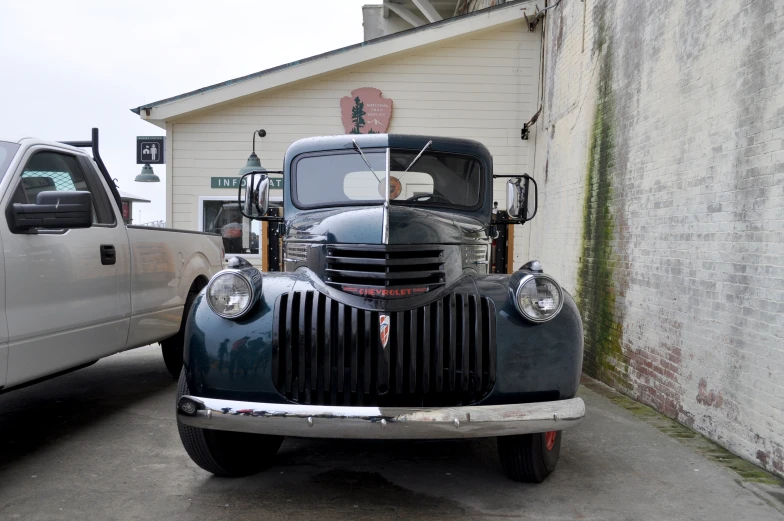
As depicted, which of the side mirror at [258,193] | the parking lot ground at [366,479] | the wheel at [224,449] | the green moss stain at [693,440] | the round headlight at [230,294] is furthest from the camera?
the side mirror at [258,193]

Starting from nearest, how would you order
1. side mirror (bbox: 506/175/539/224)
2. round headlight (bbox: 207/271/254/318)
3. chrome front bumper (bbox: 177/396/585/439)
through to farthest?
chrome front bumper (bbox: 177/396/585/439) → round headlight (bbox: 207/271/254/318) → side mirror (bbox: 506/175/539/224)

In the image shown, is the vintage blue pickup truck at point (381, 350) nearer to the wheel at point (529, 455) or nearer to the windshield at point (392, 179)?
the wheel at point (529, 455)

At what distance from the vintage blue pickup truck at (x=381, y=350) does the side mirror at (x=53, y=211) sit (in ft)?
2.67

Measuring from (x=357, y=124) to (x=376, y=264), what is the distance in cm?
710

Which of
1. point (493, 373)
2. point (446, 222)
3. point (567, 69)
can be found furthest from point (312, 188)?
point (567, 69)

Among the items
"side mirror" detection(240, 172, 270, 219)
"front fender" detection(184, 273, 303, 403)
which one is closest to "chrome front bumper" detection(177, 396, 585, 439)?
Answer: "front fender" detection(184, 273, 303, 403)

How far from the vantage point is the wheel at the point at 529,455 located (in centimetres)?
359

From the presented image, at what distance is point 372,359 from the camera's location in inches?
126

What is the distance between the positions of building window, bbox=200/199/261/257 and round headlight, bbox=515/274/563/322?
7.51m

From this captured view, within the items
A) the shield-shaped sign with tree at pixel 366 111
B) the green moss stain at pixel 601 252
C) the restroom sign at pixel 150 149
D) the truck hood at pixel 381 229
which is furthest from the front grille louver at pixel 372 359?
the restroom sign at pixel 150 149

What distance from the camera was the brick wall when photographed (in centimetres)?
403

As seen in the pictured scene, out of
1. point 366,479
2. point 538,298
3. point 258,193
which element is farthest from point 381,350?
point 258,193

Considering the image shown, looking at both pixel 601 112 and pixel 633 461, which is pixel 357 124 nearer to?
pixel 601 112

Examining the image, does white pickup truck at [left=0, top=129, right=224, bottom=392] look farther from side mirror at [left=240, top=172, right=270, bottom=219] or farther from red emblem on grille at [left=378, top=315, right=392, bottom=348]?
red emblem on grille at [left=378, top=315, right=392, bottom=348]
